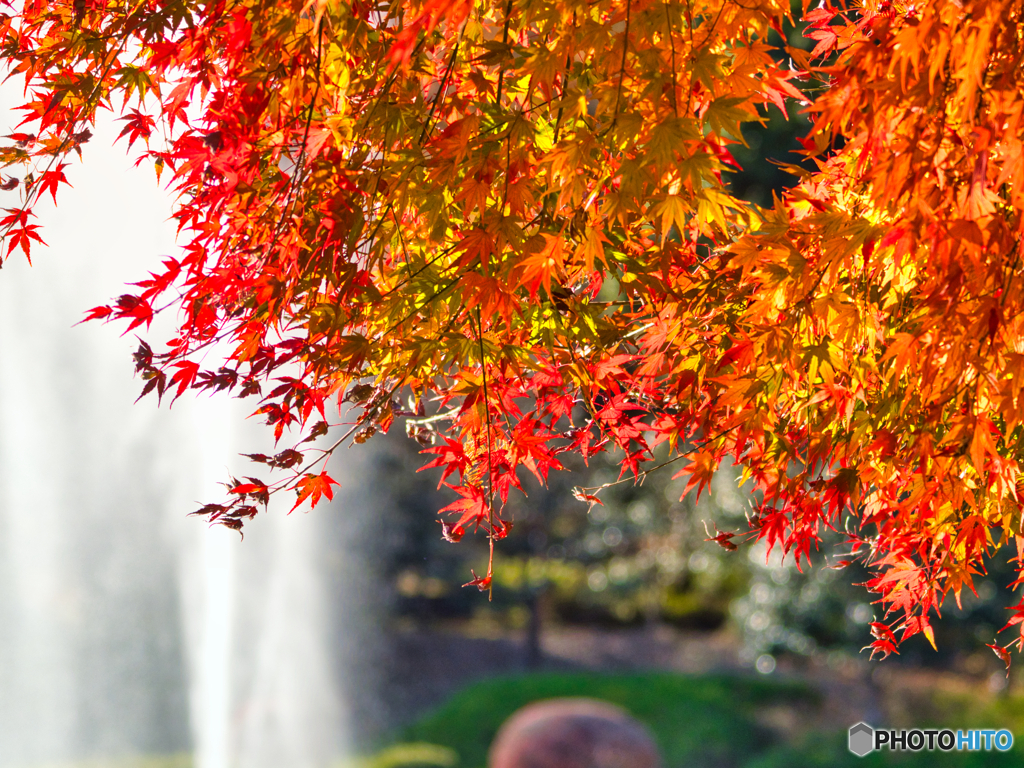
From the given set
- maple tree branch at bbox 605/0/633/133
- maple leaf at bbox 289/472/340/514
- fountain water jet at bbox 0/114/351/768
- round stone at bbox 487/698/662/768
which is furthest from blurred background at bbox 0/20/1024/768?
maple tree branch at bbox 605/0/633/133

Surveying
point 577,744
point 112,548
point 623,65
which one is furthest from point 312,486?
point 112,548

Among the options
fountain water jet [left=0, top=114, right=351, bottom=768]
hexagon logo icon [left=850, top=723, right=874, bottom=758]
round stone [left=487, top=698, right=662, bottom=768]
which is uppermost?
fountain water jet [left=0, top=114, right=351, bottom=768]

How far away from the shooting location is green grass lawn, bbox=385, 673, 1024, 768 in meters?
6.66

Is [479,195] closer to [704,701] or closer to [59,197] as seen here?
[59,197]

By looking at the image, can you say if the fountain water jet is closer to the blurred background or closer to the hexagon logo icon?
the blurred background

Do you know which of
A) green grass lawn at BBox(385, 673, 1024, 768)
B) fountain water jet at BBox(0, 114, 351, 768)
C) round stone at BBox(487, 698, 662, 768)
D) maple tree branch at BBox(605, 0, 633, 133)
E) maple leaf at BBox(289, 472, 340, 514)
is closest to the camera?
maple tree branch at BBox(605, 0, 633, 133)

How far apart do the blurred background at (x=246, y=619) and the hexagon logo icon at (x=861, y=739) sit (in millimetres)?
106

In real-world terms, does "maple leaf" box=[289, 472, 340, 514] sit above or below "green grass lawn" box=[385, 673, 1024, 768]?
→ above

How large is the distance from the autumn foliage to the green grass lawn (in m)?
5.13

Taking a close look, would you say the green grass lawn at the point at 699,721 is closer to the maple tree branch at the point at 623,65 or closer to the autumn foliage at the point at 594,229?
the autumn foliage at the point at 594,229

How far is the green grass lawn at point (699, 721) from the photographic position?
6656 millimetres

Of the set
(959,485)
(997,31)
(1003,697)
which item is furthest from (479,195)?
(1003,697)

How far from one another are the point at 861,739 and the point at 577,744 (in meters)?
2.41

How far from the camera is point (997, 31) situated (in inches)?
60.6
